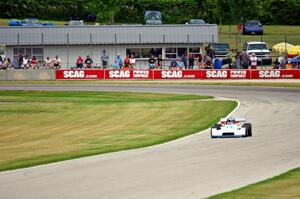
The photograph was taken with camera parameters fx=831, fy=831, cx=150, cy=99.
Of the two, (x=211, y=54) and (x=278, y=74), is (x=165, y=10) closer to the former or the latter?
(x=211, y=54)

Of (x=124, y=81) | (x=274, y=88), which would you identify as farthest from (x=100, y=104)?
(x=124, y=81)

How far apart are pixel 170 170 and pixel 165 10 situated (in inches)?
2721

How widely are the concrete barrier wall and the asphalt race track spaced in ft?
109

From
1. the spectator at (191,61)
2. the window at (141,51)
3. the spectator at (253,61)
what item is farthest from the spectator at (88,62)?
the spectator at (253,61)

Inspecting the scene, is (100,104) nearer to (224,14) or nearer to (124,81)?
(124,81)

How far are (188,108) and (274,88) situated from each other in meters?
11.8

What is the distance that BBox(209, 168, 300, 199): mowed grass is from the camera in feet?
47.6

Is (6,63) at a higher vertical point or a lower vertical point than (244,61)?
lower

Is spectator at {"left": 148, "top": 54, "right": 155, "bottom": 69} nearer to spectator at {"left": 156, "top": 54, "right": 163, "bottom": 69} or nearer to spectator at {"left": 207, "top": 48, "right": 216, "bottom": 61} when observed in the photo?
spectator at {"left": 156, "top": 54, "right": 163, "bottom": 69}

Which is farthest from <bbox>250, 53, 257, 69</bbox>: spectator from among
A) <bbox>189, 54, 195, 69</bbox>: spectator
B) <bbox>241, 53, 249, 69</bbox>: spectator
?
<bbox>189, 54, 195, 69</bbox>: spectator

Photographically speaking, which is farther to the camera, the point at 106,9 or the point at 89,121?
the point at 106,9

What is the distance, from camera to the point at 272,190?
15039 millimetres

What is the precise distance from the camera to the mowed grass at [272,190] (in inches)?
571

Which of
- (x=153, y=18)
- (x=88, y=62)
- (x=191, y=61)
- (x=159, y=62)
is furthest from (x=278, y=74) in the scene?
(x=153, y=18)
